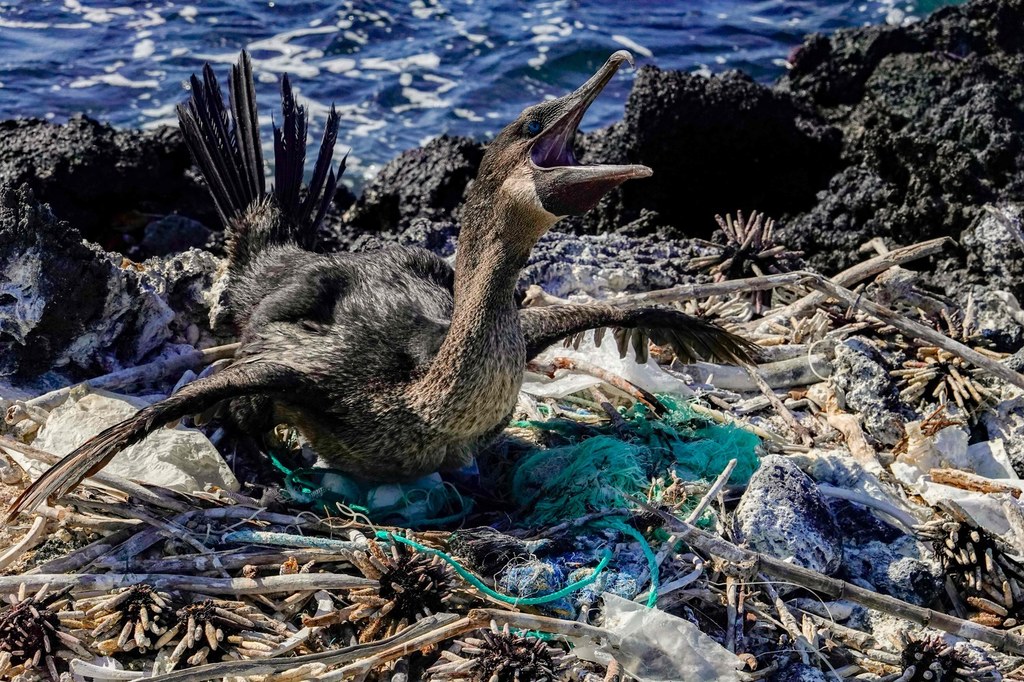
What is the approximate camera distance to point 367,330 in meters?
4.07

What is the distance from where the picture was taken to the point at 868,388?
4516 mm

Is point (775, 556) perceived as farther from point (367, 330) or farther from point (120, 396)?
point (120, 396)

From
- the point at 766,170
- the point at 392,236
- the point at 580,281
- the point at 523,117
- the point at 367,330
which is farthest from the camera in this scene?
the point at 766,170

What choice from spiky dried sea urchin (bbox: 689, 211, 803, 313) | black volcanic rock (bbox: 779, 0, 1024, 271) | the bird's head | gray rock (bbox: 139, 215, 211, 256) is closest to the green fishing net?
the bird's head

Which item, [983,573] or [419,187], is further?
[419,187]

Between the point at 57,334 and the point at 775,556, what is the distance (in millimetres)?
2979

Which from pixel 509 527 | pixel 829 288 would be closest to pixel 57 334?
pixel 509 527

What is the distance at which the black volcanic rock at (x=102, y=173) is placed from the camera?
6207 millimetres

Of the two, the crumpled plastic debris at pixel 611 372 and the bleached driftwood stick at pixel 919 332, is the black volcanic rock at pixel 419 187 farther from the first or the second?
the bleached driftwood stick at pixel 919 332

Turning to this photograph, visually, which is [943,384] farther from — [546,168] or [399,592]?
[399,592]

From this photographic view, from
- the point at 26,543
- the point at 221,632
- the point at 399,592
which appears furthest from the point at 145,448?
the point at 399,592

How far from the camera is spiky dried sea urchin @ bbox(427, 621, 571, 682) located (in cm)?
300

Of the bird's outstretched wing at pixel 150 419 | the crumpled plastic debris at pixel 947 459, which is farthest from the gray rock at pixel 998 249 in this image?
the bird's outstretched wing at pixel 150 419

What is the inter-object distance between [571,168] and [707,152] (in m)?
3.44
